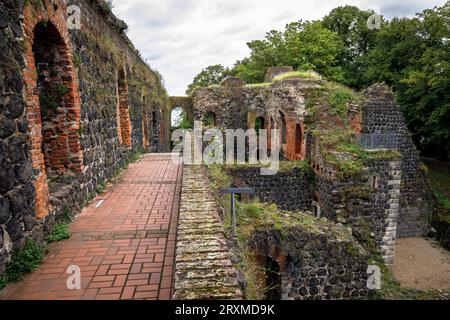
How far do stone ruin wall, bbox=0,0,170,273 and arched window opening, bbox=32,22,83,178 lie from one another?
0.6 inches

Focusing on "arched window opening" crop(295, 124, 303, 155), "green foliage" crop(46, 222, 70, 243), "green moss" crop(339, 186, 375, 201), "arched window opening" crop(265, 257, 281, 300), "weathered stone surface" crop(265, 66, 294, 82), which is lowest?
"arched window opening" crop(265, 257, 281, 300)

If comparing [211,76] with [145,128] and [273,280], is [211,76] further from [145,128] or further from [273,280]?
[273,280]

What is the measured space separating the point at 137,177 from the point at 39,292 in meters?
5.21

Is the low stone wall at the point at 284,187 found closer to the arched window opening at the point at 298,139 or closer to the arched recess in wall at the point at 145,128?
the arched window opening at the point at 298,139

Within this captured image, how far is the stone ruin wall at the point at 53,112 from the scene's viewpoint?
3.53 metres

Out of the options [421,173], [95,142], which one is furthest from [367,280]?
[421,173]

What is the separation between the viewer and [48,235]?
14.4 feet

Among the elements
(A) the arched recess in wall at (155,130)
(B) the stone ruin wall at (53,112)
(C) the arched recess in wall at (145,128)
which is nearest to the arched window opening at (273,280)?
(B) the stone ruin wall at (53,112)

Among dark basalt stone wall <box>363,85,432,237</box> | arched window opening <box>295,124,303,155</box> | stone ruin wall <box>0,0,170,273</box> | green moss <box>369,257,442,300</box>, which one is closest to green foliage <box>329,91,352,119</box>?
arched window opening <box>295,124,303,155</box>

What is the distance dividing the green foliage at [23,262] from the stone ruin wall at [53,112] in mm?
98

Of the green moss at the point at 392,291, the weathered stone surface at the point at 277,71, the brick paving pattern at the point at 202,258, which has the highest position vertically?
the weathered stone surface at the point at 277,71

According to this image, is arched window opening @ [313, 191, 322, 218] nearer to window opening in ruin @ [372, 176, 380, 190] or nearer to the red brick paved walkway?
window opening in ruin @ [372, 176, 380, 190]

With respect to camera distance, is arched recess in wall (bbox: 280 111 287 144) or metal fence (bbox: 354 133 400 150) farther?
arched recess in wall (bbox: 280 111 287 144)

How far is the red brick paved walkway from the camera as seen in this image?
127 inches
